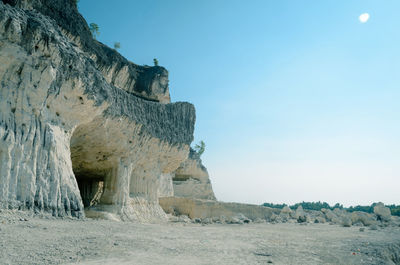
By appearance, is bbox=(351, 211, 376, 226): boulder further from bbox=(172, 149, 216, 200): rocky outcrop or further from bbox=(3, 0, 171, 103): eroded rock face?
bbox=(172, 149, 216, 200): rocky outcrop

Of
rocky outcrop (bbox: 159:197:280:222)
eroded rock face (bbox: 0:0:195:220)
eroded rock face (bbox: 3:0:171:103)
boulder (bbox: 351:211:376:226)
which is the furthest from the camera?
rocky outcrop (bbox: 159:197:280:222)

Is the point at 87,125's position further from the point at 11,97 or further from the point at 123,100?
the point at 11,97

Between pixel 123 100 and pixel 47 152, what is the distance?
6.55 metres

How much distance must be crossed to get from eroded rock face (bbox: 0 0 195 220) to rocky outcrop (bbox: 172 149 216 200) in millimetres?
18573

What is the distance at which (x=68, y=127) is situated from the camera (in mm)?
10938

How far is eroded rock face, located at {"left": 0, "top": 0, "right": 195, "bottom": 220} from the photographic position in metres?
8.20

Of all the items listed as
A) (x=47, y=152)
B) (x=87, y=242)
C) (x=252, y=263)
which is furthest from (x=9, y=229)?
(x=252, y=263)

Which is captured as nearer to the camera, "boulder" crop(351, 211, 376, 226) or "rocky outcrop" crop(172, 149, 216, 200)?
"boulder" crop(351, 211, 376, 226)

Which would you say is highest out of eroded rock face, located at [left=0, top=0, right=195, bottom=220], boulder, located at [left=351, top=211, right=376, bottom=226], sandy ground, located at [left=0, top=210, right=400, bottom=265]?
eroded rock face, located at [left=0, top=0, right=195, bottom=220]

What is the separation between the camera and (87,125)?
1305 centimetres

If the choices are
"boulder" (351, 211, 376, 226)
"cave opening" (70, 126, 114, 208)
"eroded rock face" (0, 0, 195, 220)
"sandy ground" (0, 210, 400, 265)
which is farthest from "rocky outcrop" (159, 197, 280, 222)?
"sandy ground" (0, 210, 400, 265)

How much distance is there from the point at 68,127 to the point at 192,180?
3047 cm

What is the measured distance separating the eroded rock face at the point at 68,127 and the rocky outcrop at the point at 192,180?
18.6 meters

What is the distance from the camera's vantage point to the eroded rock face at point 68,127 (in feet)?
26.9
